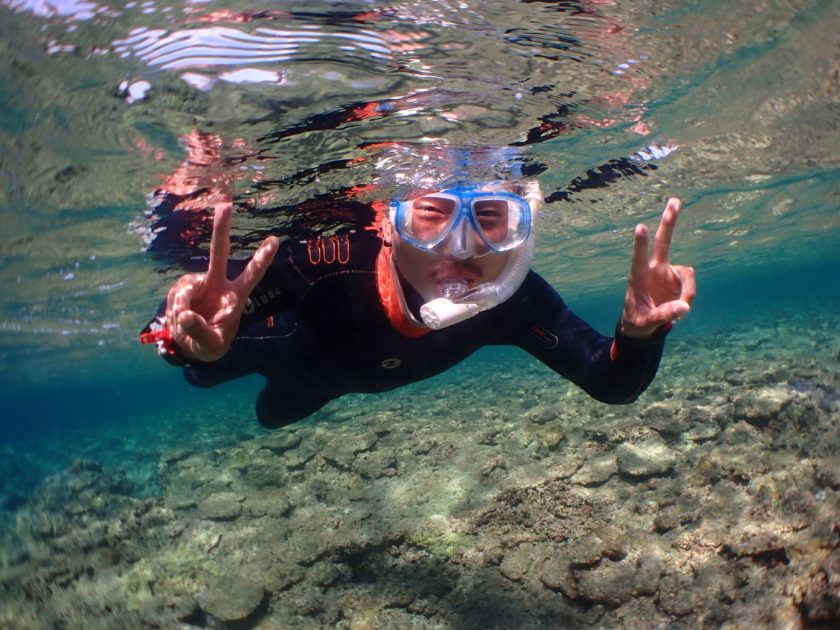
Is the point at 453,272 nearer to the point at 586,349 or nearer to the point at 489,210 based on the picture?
the point at 489,210

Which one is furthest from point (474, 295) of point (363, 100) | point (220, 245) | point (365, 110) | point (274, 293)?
point (365, 110)

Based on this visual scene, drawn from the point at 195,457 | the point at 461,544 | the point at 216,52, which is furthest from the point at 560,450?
the point at 195,457

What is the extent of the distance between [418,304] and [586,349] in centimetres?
160

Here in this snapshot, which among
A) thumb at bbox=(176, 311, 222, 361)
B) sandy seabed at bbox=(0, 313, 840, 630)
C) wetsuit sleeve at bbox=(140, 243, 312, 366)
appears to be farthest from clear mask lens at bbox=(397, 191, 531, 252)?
sandy seabed at bbox=(0, 313, 840, 630)

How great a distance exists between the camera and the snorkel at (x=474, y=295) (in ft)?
11.2

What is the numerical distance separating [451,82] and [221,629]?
706cm

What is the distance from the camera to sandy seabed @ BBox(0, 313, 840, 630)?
486 centimetres

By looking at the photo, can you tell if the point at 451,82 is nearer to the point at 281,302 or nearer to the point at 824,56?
the point at 281,302

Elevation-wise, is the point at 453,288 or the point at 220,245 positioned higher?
the point at 220,245

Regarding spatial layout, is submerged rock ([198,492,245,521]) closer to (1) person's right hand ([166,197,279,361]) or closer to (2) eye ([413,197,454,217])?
(1) person's right hand ([166,197,279,361])

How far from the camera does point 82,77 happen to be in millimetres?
4918

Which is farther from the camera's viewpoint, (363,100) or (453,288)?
(363,100)

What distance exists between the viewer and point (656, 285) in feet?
11.0

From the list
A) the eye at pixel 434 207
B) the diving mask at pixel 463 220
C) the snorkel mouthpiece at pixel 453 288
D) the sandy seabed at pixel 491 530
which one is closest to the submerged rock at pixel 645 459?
the sandy seabed at pixel 491 530
